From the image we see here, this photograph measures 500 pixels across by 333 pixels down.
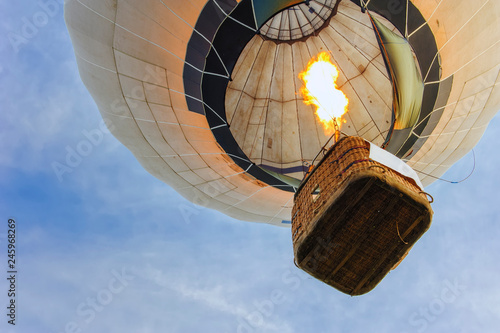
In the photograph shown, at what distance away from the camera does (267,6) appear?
13.9 feet

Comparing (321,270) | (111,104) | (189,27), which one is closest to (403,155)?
(321,270)

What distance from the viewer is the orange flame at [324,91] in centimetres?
578

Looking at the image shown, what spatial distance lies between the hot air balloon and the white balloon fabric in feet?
0.05

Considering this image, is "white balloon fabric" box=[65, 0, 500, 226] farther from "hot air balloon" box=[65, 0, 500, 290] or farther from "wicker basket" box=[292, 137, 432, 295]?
"wicker basket" box=[292, 137, 432, 295]

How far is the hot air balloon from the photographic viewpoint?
423 cm

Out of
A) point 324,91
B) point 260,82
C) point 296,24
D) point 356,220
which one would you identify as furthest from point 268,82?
point 356,220

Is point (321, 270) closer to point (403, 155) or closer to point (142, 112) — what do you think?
point (403, 155)

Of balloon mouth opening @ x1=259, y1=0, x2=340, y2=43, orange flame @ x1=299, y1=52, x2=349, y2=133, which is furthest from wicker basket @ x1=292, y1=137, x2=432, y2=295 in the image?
balloon mouth opening @ x1=259, y1=0, x2=340, y2=43

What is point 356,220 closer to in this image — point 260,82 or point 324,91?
point 324,91

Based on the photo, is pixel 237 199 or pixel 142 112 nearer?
pixel 142 112

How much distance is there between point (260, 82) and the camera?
671 centimetres

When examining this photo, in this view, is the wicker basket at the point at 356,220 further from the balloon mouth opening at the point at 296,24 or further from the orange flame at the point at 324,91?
the balloon mouth opening at the point at 296,24

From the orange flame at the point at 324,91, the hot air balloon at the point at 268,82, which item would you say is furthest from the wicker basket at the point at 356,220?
the orange flame at the point at 324,91

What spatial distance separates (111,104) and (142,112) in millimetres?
436
